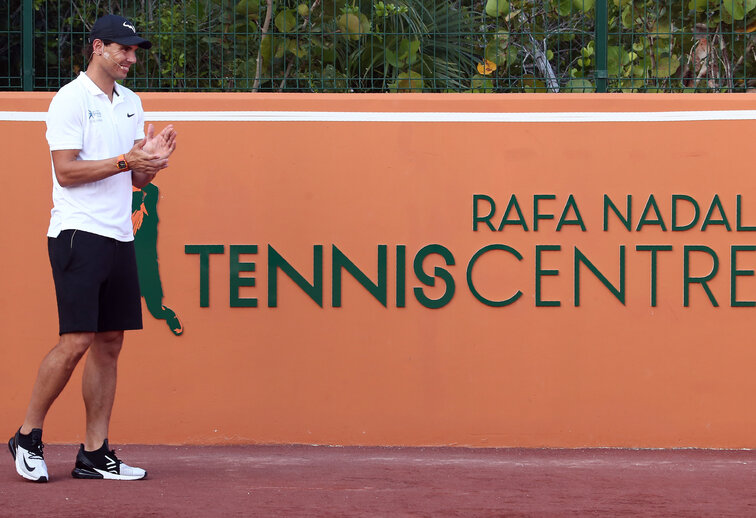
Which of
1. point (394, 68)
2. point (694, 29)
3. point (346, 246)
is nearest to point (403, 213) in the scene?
point (346, 246)

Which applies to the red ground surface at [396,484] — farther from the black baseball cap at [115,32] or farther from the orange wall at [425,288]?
the black baseball cap at [115,32]

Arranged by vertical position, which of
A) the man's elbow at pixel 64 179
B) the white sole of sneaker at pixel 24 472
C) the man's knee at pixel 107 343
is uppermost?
the man's elbow at pixel 64 179

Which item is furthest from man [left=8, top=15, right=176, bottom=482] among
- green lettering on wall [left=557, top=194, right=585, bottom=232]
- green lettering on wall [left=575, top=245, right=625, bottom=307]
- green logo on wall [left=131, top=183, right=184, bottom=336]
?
green lettering on wall [left=575, top=245, right=625, bottom=307]

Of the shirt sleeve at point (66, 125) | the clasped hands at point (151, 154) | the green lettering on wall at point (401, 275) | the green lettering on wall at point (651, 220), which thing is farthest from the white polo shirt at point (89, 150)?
the green lettering on wall at point (651, 220)

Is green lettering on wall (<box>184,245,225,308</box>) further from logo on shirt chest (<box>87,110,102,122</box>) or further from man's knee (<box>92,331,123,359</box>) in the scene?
logo on shirt chest (<box>87,110,102,122</box>)

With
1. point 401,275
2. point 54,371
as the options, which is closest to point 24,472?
point 54,371

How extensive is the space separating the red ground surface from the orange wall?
0.66 ft

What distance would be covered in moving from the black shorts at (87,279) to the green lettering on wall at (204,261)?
3.19 feet

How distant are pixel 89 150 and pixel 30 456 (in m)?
1.28

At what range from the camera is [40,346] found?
5.96 meters

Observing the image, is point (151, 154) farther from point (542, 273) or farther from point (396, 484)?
point (542, 273)

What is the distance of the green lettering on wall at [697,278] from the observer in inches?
233

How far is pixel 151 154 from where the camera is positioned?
4801 millimetres

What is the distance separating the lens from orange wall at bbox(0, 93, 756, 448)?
5922mm
